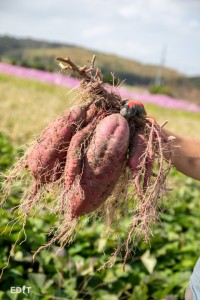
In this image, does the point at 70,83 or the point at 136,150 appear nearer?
the point at 136,150

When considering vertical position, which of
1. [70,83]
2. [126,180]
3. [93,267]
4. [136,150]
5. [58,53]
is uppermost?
[136,150]

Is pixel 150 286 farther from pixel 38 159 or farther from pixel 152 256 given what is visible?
pixel 38 159

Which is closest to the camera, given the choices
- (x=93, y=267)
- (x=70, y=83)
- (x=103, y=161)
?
(x=103, y=161)

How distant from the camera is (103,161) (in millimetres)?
1486

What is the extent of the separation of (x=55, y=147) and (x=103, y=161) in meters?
0.18

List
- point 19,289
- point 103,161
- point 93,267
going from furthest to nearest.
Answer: point 93,267 < point 19,289 < point 103,161

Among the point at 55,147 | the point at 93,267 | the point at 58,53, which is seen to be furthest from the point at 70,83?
the point at 58,53

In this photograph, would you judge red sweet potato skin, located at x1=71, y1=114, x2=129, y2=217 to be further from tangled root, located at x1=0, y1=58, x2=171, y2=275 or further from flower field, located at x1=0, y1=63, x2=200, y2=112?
flower field, located at x1=0, y1=63, x2=200, y2=112

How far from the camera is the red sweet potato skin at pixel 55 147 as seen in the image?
1.56 m

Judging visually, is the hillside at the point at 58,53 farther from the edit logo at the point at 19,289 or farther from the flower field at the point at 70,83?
the edit logo at the point at 19,289

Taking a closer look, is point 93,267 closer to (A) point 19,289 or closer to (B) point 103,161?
(A) point 19,289

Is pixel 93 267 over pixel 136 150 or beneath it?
beneath

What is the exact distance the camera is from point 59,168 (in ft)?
5.27

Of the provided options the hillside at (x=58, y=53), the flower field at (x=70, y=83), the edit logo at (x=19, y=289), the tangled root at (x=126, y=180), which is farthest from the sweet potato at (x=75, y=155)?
the hillside at (x=58, y=53)
